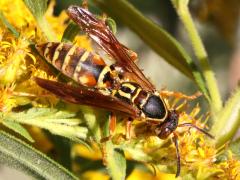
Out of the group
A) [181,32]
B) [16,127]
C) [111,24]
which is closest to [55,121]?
[16,127]

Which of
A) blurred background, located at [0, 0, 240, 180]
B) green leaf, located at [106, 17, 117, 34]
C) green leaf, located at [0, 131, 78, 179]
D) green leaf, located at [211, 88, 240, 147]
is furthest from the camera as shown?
blurred background, located at [0, 0, 240, 180]

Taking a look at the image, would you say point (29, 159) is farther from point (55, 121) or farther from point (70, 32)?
point (70, 32)

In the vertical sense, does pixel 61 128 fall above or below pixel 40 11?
below

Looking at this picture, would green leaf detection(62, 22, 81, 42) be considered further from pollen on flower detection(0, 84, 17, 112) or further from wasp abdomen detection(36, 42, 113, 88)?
pollen on flower detection(0, 84, 17, 112)

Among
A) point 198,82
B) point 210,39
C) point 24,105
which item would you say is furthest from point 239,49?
point 24,105

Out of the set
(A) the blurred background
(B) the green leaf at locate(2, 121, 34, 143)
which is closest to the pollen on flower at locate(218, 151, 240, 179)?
(B) the green leaf at locate(2, 121, 34, 143)

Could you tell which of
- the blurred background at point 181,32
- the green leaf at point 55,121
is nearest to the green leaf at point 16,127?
the green leaf at point 55,121
